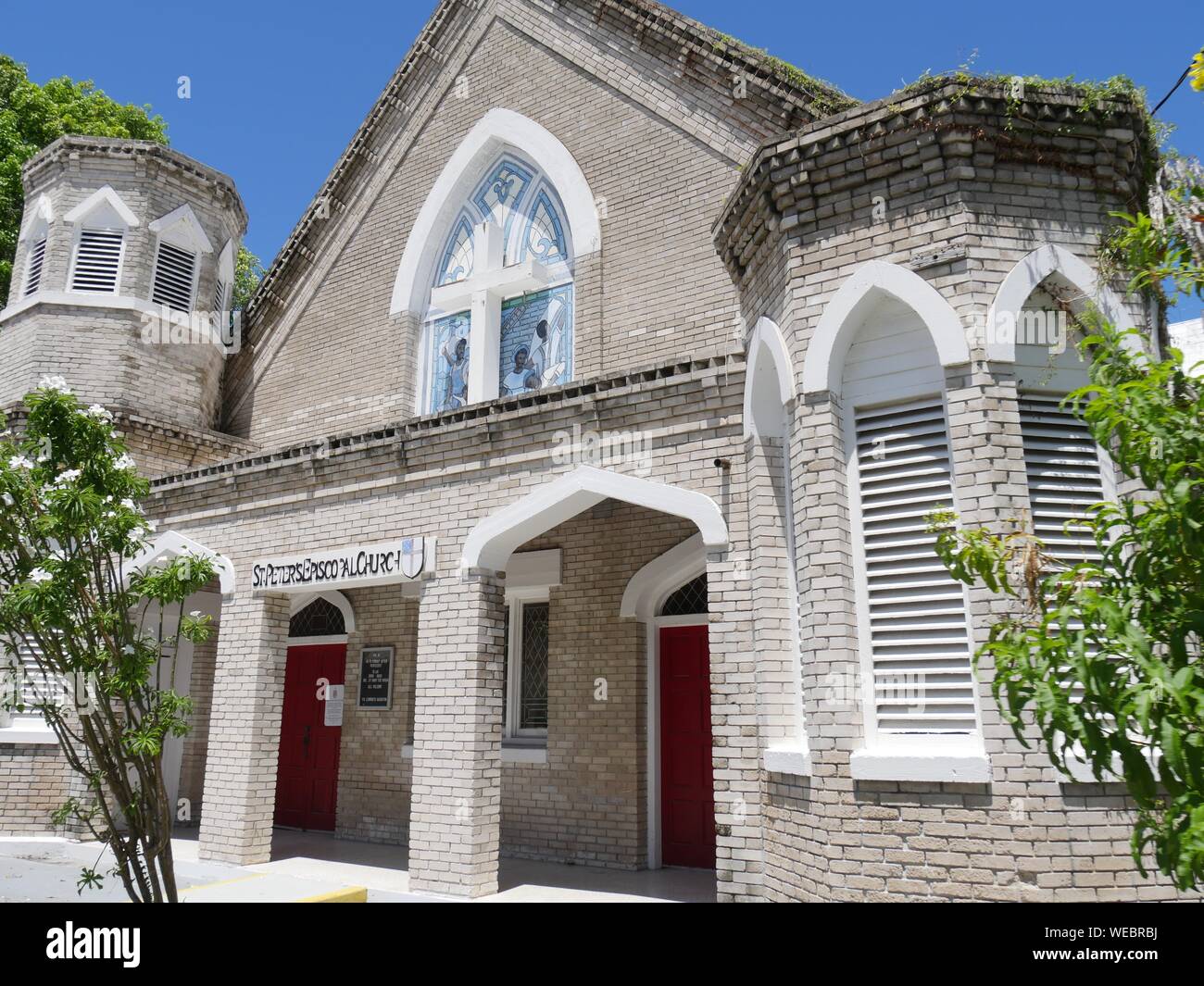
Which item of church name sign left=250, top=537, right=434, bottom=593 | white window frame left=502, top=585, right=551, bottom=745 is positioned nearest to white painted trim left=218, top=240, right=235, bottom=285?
church name sign left=250, top=537, right=434, bottom=593

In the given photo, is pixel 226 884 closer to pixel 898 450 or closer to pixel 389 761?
pixel 389 761

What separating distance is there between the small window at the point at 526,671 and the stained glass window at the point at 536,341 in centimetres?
279

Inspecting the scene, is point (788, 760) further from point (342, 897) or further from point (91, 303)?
point (91, 303)

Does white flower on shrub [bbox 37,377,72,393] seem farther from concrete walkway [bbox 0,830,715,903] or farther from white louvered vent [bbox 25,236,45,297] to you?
white louvered vent [bbox 25,236,45,297]

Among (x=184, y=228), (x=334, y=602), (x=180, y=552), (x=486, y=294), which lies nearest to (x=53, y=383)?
(x=180, y=552)

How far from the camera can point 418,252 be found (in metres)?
13.2

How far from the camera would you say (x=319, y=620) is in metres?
13.3

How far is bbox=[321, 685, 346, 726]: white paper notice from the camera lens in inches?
494

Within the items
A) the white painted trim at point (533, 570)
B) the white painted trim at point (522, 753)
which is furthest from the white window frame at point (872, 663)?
the white painted trim at point (522, 753)

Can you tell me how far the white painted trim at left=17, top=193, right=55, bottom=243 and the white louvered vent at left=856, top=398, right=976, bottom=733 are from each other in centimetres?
1322

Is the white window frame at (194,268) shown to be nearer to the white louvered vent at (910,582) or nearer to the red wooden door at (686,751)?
the red wooden door at (686,751)
